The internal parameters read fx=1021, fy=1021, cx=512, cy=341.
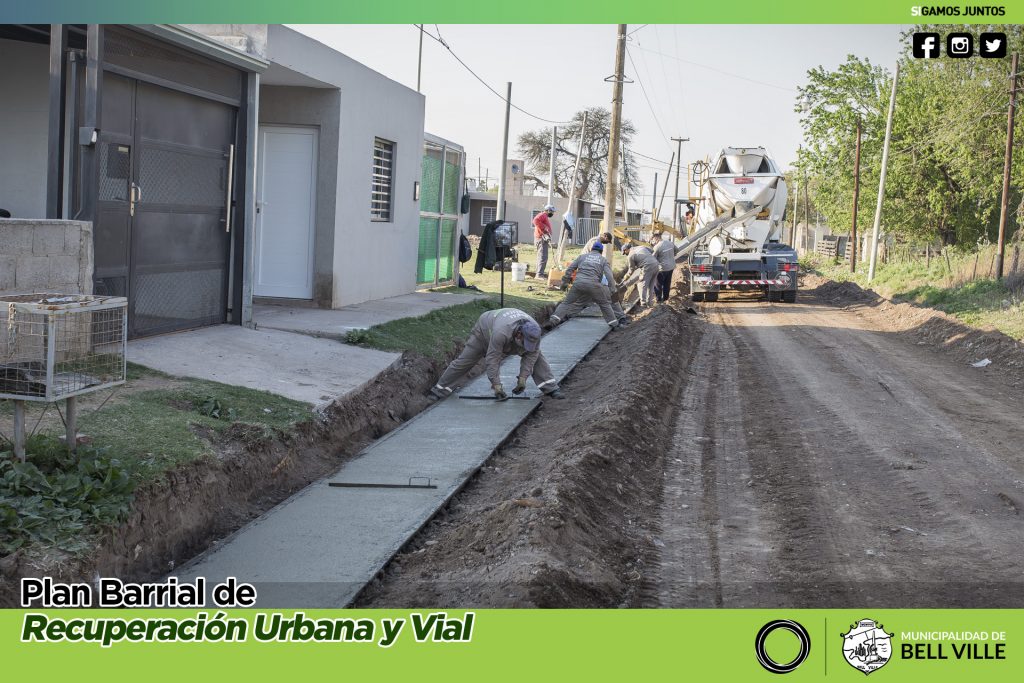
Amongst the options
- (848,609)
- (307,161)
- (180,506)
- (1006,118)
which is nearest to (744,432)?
(848,609)

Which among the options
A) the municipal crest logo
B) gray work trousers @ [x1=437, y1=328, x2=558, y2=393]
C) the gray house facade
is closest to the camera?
the municipal crest logo

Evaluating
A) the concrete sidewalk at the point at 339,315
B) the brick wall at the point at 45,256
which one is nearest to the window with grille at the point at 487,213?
the concrete sidewalk at the point at 339,315

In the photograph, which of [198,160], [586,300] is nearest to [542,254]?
[586,300]

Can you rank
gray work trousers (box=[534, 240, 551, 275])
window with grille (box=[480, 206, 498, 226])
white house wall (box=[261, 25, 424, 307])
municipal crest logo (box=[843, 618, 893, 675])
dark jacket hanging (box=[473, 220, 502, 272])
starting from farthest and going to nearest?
window with grille (box=[480, 206, 498, 226]), gray work trousers (box=[534, 240, 551, 275]), dark jacket hanging (box=[473, 220, 502, 272]), white house wall (box=[261, 25, 424, 307]), municipal crest logo (box=[843, 618, 893, 675])

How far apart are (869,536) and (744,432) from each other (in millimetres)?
3566

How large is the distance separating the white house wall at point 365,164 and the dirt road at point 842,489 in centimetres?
588

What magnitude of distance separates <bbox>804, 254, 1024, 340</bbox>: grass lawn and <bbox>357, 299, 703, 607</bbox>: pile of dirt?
10247 millimetres

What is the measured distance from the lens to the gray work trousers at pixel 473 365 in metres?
12.0

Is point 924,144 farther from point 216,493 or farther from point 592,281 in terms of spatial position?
point 216,493

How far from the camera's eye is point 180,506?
6938mm

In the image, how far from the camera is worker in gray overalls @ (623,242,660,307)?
22062 mm

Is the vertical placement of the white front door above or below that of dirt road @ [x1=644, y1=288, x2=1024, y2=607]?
above

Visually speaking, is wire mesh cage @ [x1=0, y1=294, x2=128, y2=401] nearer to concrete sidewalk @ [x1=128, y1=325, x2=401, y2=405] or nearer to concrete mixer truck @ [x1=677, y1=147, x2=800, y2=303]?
concrete sidewalk @ [x1=128, y1=325, x2=401, y2=405]

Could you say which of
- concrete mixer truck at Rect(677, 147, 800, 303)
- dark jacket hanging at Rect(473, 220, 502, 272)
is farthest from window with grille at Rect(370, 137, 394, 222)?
concrete mixer truck at Rect(677, 147, 800, 303)
